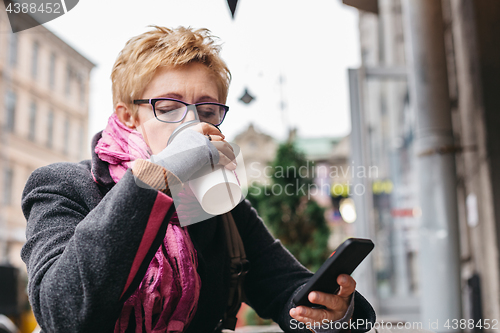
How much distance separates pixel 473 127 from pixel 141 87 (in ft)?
9.02

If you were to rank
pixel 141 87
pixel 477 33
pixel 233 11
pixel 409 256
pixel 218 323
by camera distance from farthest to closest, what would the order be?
pixel 409 256, pixel 477 33, pixel 233 11, pixel 218 323, pixel 141 87

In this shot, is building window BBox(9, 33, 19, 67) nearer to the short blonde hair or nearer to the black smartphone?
the short blonde hair

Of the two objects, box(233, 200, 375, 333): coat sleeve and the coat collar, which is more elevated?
the coat collar

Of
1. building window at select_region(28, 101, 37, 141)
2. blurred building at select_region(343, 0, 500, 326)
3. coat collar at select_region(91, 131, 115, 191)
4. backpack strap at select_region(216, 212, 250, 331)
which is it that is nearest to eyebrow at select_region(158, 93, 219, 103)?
coat collar at select_region(91, 131, 115, 191)

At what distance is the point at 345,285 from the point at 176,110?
20.7 inches

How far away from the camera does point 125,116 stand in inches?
41.3

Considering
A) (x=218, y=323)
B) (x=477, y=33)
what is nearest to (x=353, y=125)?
(x=477, y=33)

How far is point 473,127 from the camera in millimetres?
3029

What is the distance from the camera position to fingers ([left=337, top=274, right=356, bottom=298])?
0.87 m

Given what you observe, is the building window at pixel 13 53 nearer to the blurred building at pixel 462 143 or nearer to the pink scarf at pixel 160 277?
the blurred building at pixel 462 143

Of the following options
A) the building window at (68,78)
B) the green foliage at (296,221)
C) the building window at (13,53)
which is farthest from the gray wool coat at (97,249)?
the building window at (13,53)

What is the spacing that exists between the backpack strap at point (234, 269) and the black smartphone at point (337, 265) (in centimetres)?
26

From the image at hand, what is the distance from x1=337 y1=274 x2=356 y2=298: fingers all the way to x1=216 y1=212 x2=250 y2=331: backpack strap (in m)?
0.30

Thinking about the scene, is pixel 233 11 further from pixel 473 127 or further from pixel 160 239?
pixel 473 127
